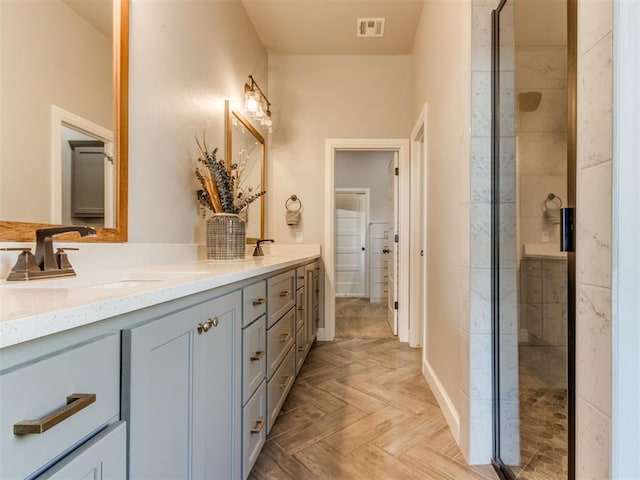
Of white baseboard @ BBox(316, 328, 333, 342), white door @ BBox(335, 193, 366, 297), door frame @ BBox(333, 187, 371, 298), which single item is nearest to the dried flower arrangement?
white baseboard @ BBox(316, 328, 333, 342)

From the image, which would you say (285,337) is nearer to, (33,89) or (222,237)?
(222,237)

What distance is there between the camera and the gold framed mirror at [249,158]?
229 cm

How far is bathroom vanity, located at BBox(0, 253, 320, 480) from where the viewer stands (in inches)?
17.0

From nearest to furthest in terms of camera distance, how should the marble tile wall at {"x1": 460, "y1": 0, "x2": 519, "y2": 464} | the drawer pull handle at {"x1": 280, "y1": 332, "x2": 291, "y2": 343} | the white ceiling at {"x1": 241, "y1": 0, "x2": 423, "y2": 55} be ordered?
the marble tile wall at {"x1": 460, "y1": 0, "x2": 519, "y2": 464} < the drawer pull handle at {"x1": 280, "y1": 332, "x2": 291, "y2": 343} < the white ceiling at {"x1": 241, "y1": 0, "x2": 423, "y2": 55}

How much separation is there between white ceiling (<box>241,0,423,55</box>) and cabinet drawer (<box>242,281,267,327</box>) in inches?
92.2

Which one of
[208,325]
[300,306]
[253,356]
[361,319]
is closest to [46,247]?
[208,325]

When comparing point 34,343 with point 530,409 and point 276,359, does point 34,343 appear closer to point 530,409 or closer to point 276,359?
point 276,359

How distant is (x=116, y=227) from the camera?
1243 millimetres

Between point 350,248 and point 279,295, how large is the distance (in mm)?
4361

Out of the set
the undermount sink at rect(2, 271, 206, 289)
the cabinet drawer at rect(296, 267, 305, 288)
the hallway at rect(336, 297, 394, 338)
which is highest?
the undermount sink at rect(2, 271, 206, 289)

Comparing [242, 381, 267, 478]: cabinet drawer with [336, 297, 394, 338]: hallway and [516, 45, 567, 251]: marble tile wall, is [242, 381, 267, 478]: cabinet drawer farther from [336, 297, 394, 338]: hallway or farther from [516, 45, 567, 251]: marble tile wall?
[336, 297, 394, 338]: hallway

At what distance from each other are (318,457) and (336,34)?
125 inches

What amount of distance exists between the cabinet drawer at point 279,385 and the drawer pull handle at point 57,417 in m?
1.05

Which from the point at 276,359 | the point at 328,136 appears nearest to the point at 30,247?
the point at 276,359
